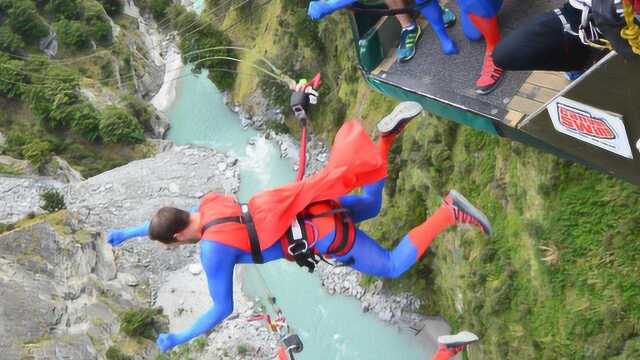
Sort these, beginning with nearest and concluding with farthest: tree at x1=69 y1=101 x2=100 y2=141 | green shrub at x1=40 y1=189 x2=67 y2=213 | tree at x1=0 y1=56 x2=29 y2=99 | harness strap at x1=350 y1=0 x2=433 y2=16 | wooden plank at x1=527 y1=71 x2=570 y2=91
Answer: wooden plank at x1=527 y1=71 x2=570 y2=91, harness strap at x1=350 y1=0 x2=433 y2=16, green shrub at x1=40 y1=189 x2=67 y2=213, tree at x1=69 y1=101 x2=100 y2=141, tree at x1=0 y1=56 x2=29 y2=99

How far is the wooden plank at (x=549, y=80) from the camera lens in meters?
3.69

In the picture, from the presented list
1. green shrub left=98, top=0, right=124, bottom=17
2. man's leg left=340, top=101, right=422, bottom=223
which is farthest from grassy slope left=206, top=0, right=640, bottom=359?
green shrub left=98, top=0, right=124, bottom=17

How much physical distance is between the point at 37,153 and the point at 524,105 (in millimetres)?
17677

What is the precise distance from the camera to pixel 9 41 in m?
24.0

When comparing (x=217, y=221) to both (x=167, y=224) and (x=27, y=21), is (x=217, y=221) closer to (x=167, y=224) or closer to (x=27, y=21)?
(x=167, y=224)

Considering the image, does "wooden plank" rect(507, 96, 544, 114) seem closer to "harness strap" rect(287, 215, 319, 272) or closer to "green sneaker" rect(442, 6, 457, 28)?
"green sneaker" rect(442, 6, 457, 28)

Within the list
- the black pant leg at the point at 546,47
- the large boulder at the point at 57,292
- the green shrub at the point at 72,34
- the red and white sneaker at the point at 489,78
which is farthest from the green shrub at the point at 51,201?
the black pant leg at the point at 546,47

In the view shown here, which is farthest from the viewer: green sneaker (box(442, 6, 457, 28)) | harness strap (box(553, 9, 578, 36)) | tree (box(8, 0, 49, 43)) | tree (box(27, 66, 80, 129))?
tree (box(8, 0, 49, 43))

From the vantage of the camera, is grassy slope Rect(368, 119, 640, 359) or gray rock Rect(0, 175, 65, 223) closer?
grassy slope Rect(368, 119, 640, 359)

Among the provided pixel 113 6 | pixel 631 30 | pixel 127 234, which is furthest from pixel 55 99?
pixel 631 30

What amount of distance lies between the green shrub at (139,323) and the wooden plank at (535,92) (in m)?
9.82

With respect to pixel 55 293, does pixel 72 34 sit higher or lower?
higher

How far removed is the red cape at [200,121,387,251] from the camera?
3.39 metres

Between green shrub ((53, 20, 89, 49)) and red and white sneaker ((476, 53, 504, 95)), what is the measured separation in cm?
2339
